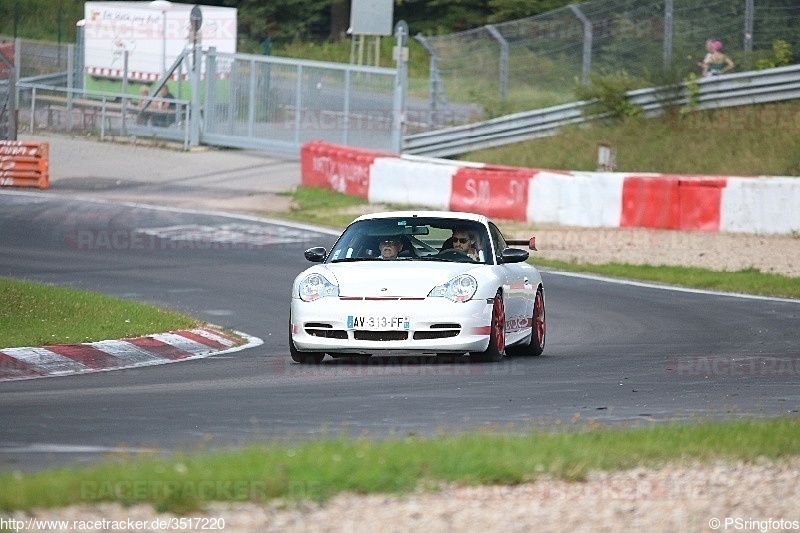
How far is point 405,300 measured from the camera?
11.5 meters

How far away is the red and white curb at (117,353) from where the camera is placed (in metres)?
11.4

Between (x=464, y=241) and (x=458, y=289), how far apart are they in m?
1.18

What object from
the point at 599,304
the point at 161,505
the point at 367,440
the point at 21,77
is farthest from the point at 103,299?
the point at 21,77

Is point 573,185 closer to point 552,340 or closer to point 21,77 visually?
point 552,340

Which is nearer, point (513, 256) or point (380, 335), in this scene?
point (380, 335)

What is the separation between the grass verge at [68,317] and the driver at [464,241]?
2.86m

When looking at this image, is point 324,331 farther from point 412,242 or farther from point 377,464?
point 377,464

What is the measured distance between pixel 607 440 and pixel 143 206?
70.1ft

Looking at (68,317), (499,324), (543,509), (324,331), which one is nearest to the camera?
(543,509)

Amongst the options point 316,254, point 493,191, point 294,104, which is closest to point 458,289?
point 316,254

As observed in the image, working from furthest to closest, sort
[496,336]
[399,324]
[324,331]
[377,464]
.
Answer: [496,336]
[324,331]
[399,324]
[377,464]

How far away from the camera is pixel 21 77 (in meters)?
43.2

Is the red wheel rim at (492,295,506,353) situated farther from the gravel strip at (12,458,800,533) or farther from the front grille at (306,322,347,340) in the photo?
the gravel strip at (12,458,800,533)

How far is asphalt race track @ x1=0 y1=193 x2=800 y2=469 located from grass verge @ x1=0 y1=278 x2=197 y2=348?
0.98 metres
